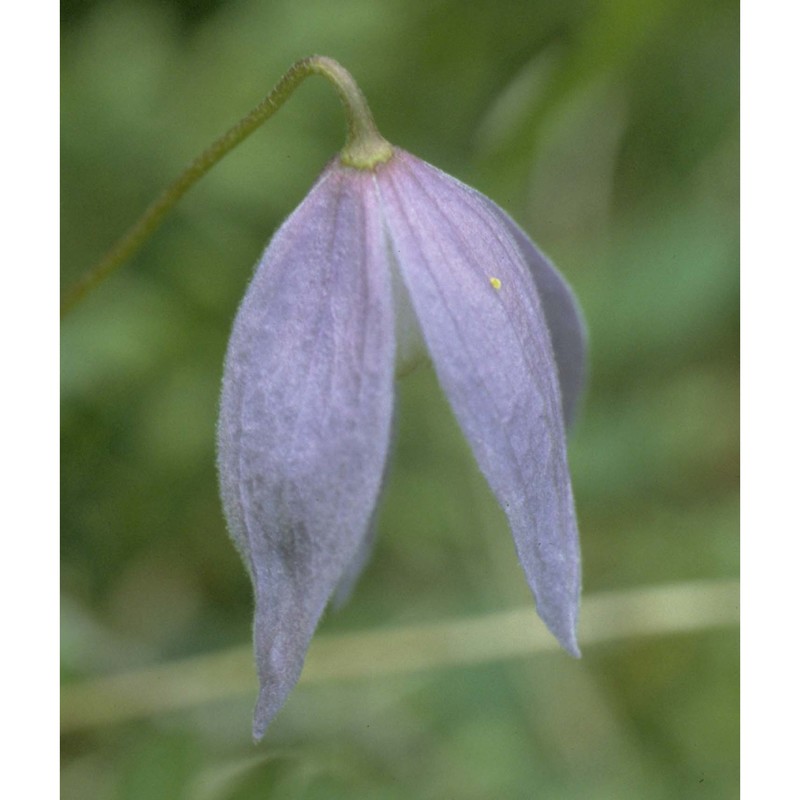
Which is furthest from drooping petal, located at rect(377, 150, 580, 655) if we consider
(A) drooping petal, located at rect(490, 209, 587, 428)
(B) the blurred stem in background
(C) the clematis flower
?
(B) the blurred stem in background

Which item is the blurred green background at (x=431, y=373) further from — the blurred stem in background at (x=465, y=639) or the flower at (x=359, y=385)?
the flower at (x=359, y=385)

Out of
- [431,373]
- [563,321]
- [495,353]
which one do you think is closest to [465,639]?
[431,373]

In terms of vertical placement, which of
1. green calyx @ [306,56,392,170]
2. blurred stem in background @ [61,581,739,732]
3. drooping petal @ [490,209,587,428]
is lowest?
blurred stem in background @ [61,581,739,732]

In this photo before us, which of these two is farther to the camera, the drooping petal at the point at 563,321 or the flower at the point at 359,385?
the drooping petal at the point at 563,321

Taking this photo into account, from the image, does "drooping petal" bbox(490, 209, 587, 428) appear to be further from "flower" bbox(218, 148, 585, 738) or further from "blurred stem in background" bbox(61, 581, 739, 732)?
"blurred stem in background" bbox(61, 581, 739, 732)

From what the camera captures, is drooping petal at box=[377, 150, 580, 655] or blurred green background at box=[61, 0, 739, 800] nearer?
drooping petal at box=[377, 150, 580, 655]

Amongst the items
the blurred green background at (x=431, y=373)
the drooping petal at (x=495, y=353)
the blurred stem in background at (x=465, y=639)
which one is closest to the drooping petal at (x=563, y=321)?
the drooping petal at (x=495, y=353)
